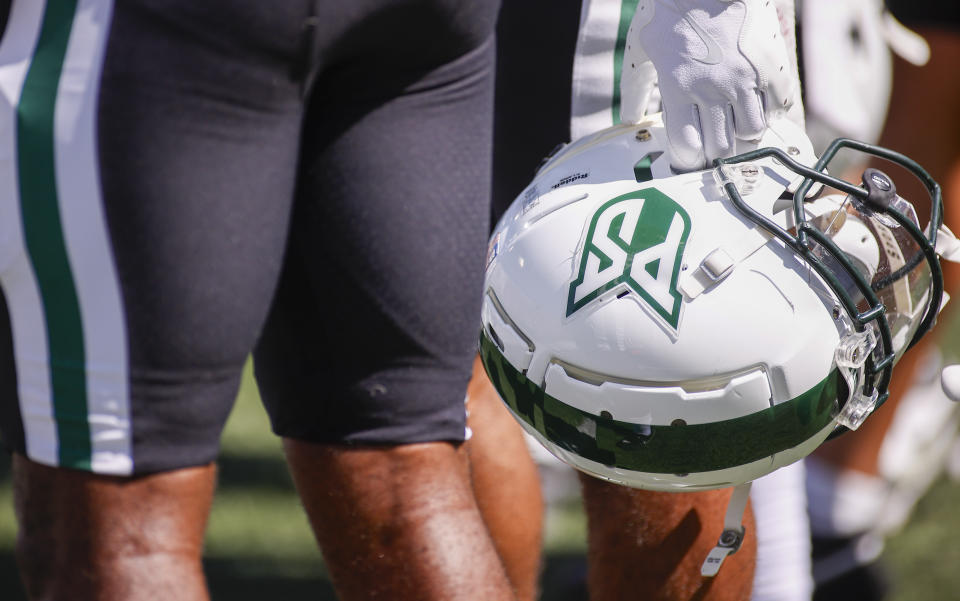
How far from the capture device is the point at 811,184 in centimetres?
128

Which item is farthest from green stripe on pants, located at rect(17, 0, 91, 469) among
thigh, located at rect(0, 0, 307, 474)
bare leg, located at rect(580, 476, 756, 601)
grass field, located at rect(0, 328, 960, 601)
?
grass field, located at rect(0, 328, 960, 601)

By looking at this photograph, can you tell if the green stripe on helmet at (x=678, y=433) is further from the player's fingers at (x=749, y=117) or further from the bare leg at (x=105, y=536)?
the bare leg at (x=105, y=536)

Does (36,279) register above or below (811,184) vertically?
below

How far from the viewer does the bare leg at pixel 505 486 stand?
193 centimetres

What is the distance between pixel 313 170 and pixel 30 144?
0.34 m

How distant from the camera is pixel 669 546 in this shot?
1.68 metres

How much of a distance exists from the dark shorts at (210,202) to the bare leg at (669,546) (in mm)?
379

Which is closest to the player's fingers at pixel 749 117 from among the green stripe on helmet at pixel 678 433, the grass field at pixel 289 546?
the green stripe on helmet at pixel 678 433

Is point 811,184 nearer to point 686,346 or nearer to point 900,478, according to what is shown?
→ point 686,346

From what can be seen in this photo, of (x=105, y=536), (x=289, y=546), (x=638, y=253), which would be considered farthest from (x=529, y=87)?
(x=289, y=546)

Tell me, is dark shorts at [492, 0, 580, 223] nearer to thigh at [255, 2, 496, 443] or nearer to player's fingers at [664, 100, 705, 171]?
thigh at [255, 2, 496, 443]

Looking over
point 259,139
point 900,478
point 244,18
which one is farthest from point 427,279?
point 900,478

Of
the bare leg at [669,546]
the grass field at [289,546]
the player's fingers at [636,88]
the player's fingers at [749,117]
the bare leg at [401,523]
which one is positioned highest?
the player's fingers at [749,117]

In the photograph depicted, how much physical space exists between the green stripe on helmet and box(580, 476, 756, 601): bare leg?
13.0 inches
